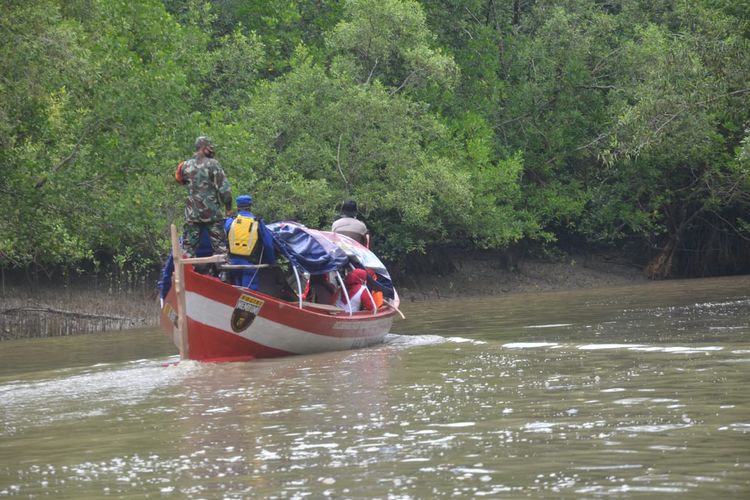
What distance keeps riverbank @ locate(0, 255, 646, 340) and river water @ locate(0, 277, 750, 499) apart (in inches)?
388

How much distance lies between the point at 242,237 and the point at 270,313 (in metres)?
1.01

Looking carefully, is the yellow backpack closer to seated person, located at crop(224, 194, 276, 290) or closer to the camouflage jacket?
seated person, located at crop(224, 194, 276, 290)

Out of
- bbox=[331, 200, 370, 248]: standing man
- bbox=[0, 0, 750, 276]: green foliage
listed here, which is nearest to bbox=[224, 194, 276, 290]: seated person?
bbox=[331, 200, 370, 248]: standing man

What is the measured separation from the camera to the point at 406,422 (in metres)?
8.34

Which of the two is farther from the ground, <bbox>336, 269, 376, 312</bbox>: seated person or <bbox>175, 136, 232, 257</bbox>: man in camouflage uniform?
<bbox>175, 136, 232, 257</bbox>: man in camouflage uniform

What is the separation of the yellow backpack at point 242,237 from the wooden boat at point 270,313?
29cm

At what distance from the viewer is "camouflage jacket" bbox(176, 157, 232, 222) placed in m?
14.2

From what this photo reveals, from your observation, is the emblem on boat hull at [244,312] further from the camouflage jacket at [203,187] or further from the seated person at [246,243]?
the camouflage jacket at [203,187]

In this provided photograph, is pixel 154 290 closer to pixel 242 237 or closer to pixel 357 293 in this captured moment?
pixel 357 293

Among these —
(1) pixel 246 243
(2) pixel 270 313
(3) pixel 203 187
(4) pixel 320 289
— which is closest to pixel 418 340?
(4) pixel 320 289

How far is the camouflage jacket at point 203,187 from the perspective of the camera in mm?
14203

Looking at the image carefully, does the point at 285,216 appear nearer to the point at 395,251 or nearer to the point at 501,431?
the point at 395,251

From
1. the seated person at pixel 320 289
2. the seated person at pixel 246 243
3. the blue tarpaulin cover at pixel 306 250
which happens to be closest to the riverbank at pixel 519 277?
the seated person at pixel 320 289

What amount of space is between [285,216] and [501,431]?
23632 mm
